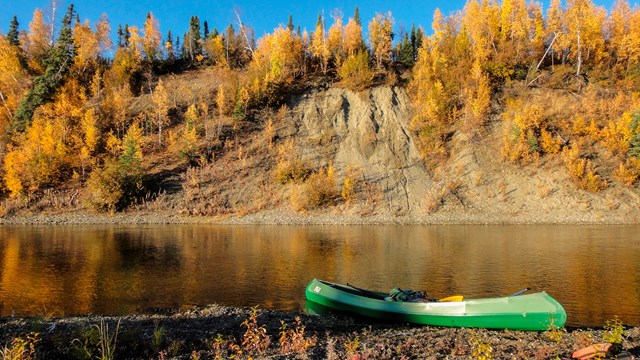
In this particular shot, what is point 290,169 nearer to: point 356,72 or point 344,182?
point 344,182

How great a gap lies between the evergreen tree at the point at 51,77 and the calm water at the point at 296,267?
31235 mm

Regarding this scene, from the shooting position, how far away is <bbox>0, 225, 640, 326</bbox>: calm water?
56.9 ft

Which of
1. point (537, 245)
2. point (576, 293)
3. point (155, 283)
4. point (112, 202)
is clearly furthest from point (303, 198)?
point (576, 293)

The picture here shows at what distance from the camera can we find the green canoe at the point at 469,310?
40.1 feet

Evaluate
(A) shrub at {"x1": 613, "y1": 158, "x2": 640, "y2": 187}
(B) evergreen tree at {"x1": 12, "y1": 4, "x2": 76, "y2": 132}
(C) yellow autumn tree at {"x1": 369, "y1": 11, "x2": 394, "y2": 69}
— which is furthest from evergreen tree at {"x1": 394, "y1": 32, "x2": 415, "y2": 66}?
(B) evergreen tree at {"x1": 12, "y1": 4, "x2": 76, "y2": 132}

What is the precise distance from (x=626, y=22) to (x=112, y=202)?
96.0m

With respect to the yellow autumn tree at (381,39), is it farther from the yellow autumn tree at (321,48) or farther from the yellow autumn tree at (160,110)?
the yellow autumn tree at (160,110)

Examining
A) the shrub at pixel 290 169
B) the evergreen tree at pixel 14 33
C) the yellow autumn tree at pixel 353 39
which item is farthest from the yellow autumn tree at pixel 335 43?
the evergreen tree at pixel 14 33

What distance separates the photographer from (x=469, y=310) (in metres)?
13.0

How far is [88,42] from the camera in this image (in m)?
76.2

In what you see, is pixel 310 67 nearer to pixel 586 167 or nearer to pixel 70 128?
pixel 70 128

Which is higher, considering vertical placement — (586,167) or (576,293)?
(586,167)

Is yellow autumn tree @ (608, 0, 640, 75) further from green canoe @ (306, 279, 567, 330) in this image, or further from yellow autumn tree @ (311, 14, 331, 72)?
green canoe @ (306, 279, 567, 330)

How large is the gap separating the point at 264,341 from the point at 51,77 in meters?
76.4
